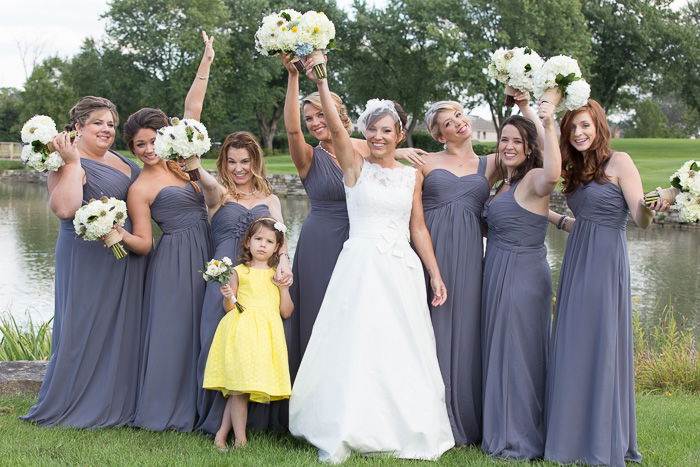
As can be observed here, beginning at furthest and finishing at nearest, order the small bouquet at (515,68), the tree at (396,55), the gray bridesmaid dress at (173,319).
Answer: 1. the tree at (396,55)
2. the gray bridesmaid dress at (173,319)
3. the small bouquet at (515,68)

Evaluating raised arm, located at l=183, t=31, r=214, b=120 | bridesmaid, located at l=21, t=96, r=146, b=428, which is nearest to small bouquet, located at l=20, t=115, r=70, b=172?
bridesmaid, located at l=21, t=96, r=146, b=428

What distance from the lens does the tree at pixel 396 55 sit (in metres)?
50.5

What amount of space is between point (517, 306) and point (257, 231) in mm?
1906

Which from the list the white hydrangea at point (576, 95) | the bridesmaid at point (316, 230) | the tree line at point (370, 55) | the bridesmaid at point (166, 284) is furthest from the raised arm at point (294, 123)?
the tree line at point (370, 55)

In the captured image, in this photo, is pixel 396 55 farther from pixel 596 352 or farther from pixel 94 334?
pixel 596 352

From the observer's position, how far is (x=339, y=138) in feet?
17.8

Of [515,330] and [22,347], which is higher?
[515,330]

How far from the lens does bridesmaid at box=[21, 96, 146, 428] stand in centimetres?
600

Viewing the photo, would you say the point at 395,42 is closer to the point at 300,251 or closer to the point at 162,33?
the point at 162,33

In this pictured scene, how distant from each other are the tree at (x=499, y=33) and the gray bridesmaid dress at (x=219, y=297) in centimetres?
4012

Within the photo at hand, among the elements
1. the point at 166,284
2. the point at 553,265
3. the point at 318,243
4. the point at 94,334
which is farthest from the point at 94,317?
the point at 553,265

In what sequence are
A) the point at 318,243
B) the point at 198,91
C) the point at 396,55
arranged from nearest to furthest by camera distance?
the point at 318,243 < the point at 198,91 < the point at 396,55

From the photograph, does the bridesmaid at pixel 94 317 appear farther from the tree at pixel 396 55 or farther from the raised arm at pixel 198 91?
the tree at pixel 396 55

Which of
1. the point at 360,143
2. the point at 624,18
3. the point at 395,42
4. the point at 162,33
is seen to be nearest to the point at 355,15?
the point at 395,42
